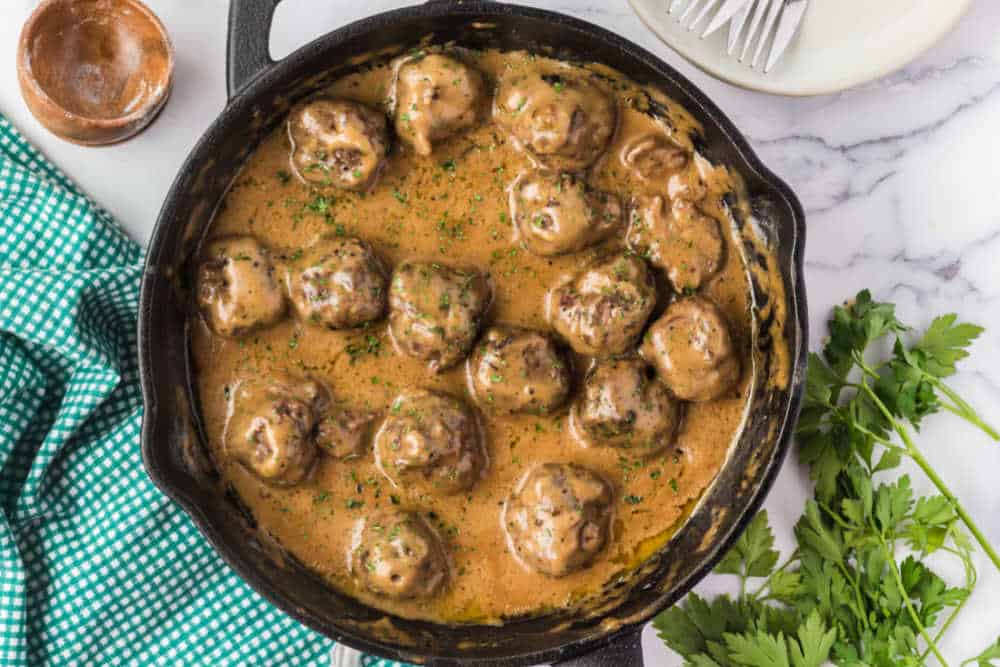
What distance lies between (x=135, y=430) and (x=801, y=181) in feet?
7.11

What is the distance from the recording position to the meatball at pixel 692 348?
3254mm

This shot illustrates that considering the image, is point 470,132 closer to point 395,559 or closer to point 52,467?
point 395,559

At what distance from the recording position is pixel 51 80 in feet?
11.8

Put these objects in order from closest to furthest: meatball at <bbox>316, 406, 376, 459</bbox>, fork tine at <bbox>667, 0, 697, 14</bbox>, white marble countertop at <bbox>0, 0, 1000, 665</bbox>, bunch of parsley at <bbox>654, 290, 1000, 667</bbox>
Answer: meatball at <bbox>316, 406, 376, 459</bbox>
fork tine at <bbox>667, 0, 697, 14</bbox>
bunch of parsley at <bbox>654, 290, 1000, 667</bbox>
white marble countertop at <bbox>0, 0, 1000, 665</bbox>

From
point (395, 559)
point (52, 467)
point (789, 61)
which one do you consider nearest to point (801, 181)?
point (789, 61)

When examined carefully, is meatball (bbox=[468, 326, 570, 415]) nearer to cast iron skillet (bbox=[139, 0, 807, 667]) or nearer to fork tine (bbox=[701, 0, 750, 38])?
cast iron skillet (bbox=[139, 0, 807, 667])

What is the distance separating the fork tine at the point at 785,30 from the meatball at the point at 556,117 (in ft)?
1.74

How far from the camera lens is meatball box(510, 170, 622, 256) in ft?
10.5

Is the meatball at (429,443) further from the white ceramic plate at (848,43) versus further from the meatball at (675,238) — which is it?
the white ceramic plate at (848,43)

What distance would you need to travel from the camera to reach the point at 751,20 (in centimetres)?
353

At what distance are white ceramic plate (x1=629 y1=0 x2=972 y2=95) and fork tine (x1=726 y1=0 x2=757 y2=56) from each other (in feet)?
0.06

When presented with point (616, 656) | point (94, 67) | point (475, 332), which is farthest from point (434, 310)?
point (94, 67)

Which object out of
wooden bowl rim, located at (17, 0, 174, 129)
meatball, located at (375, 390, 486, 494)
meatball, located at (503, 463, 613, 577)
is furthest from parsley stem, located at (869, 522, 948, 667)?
wooden bowl rim, located at (17, 0, 174, 129)

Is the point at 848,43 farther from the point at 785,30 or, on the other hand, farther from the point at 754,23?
the point at 754,23
